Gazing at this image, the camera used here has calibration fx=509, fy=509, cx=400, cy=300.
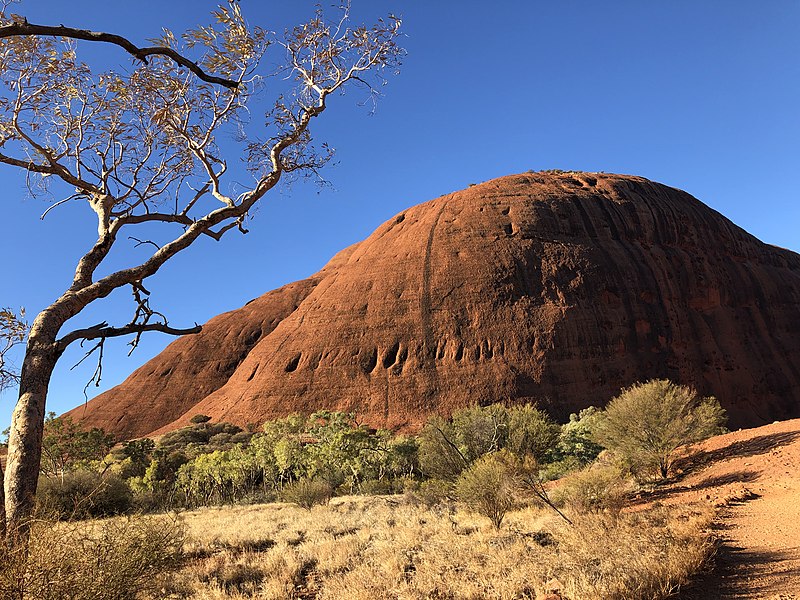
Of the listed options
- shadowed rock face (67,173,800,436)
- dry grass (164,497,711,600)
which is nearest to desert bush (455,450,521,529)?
dry grass (164,497,711,600)

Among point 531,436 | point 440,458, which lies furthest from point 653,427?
point 440,458

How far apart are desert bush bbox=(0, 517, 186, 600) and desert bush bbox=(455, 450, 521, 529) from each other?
22.3 ft

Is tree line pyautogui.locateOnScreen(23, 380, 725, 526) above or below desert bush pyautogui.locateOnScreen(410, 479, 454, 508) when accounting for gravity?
above

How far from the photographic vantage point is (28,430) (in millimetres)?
4477

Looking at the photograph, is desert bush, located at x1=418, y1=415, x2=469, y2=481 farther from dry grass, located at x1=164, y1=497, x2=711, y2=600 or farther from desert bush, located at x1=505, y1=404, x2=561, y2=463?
dry grass, located at x1=164, y1=497, x2=711, y2=600

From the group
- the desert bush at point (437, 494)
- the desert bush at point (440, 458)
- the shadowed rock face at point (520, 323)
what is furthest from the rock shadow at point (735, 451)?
the shadowed rock face at point (520, 323)

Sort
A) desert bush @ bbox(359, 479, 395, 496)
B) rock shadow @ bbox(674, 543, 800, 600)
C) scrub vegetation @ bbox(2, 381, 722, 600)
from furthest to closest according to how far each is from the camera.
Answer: desert bush @ bbox(359, 479, 395, 496)
rock shadow @ bbox(674, 543, 800, 600)
scrub vegetation @ bbox(2, 381, 722, 600)

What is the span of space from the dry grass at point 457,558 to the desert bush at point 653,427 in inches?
218

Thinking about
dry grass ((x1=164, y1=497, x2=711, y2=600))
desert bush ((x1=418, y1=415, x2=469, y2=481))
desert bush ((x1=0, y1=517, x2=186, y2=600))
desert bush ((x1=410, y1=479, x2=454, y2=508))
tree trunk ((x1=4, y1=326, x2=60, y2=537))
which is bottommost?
desert bush ((x1=410, y1=479, x2=454, y2=508))

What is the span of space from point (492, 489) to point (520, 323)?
38728 millimetres

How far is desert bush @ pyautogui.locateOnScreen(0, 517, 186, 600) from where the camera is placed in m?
3.44

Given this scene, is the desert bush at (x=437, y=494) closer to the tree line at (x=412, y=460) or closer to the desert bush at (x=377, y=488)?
the tree line at (x=412, y=460)

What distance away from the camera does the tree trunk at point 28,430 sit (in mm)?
4371

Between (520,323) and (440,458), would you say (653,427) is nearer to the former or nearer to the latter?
(440,458)
